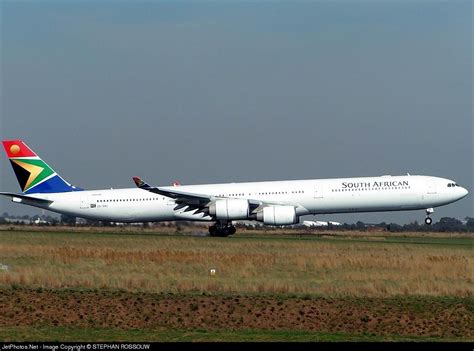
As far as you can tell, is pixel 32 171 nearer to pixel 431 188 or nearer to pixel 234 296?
pixel 431 188

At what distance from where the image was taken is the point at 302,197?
5262 cm

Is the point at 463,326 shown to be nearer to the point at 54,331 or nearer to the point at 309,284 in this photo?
the point at 309,284

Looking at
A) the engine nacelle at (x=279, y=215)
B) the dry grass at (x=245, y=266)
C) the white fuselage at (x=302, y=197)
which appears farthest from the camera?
the white fuselage at (x=302, y=197)

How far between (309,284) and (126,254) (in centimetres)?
1143

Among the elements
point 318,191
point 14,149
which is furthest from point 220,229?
point 14,149

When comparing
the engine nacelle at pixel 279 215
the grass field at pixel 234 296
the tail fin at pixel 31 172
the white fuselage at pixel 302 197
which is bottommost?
the grass field at pixel 234 296

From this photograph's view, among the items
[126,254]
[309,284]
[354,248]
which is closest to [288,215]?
[354,248]

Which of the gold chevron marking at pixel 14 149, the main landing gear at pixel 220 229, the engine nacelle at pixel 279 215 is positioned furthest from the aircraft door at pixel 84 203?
the engine nacelle at pixel 279 215

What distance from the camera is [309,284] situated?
1049 inches

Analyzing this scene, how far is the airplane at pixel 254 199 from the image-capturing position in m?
51.9

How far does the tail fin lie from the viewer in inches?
2267

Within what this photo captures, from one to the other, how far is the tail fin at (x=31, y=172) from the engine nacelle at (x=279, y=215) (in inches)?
525

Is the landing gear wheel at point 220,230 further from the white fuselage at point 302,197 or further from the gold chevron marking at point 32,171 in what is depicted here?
the gold chevron marking at point 32,171

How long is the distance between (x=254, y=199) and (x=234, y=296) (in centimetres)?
3083
